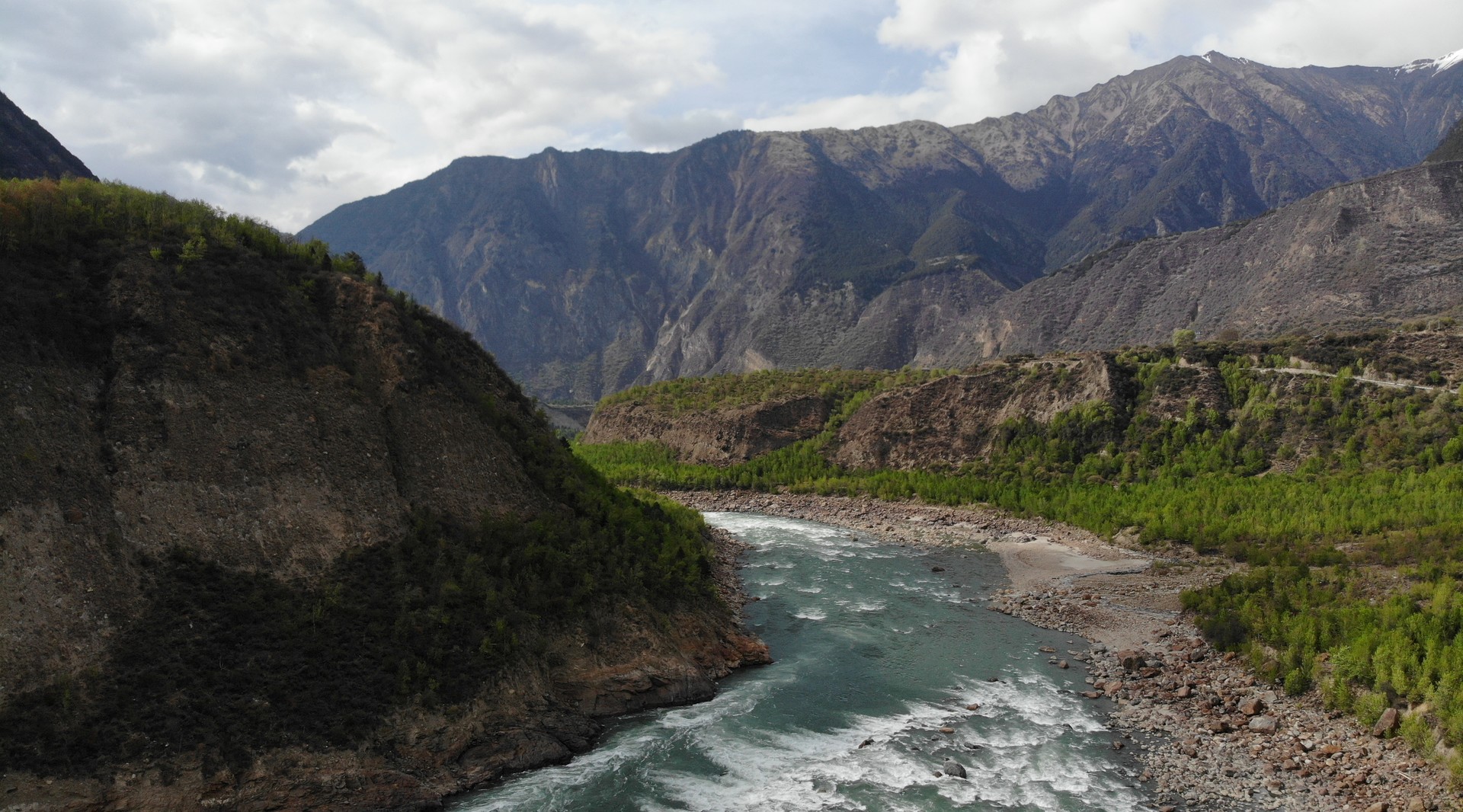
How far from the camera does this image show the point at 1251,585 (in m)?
36.2

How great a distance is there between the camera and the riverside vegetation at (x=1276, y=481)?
92.0ft

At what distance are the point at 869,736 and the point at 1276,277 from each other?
14156cm

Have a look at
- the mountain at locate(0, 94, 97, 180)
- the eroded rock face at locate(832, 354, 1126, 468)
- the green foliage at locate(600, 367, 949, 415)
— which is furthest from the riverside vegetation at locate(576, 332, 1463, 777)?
the mountain at locate(0, 94, 97, 180)

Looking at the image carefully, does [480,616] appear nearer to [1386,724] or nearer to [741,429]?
[1386,724]

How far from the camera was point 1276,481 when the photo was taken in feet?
183

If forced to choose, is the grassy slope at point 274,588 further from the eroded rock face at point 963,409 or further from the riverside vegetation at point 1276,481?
the eroded rock face at point 963,409

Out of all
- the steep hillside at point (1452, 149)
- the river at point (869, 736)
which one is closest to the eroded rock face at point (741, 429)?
the river at point (869, 736)

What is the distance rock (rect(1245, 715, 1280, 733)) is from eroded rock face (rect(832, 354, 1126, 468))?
1958 inches

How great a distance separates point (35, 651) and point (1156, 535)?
51.9m

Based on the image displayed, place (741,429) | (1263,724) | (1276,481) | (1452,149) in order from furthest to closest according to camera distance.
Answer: (1452,149) < (741,429) < (1276,481) < (1263,724)

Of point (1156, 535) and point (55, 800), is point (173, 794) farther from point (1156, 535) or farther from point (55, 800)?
point (1156, 535)

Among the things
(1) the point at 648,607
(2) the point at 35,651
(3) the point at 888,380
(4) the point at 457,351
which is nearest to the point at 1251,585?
(1) the point at 648,607

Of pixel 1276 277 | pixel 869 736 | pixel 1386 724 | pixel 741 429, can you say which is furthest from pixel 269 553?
pixel 1276 277

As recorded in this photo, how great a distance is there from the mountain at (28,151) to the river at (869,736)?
42.1 metres
